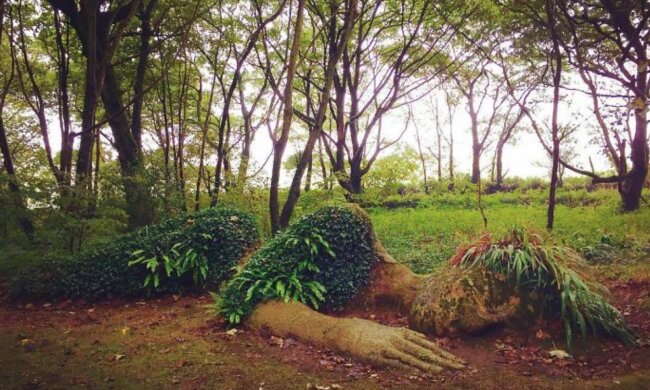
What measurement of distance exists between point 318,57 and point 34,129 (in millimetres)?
16190

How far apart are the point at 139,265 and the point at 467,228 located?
348 inches

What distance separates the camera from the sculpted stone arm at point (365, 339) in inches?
172

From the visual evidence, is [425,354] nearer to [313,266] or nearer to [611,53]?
[313,266]

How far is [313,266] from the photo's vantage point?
238 inches

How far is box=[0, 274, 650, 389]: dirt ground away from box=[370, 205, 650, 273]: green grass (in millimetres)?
1844

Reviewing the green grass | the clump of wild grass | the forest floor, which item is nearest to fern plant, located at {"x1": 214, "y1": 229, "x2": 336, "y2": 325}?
the forest floor

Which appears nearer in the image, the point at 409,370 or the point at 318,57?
the point at 409,370

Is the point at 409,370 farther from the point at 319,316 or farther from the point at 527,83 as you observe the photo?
the point at 527,83

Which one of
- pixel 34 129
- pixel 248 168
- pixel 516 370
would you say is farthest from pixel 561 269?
pixel 34 129

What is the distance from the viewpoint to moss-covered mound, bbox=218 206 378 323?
229 inches

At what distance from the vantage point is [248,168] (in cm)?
1517

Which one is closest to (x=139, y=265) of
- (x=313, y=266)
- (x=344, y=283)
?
(x=313, y=266)

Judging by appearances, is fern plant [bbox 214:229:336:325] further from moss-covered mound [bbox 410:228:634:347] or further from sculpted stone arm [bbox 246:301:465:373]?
moss-covered mound [bbox 410:228:634:347]

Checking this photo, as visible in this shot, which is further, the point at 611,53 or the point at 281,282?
the point at 611,53
